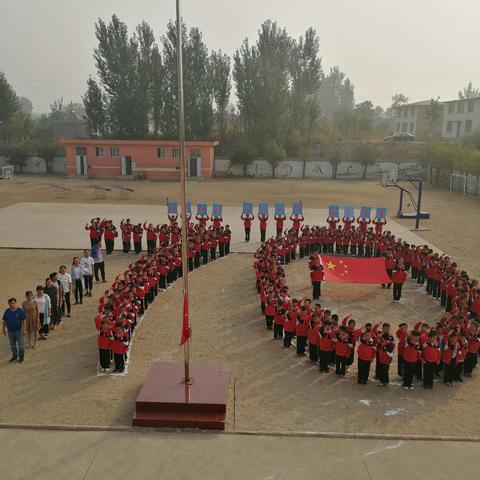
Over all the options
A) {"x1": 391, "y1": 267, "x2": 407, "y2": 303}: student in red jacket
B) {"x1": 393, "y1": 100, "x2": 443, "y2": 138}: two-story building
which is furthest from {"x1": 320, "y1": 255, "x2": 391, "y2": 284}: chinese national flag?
{"x1": 393, "y1": 100, "x2": 443, "y2": 138}: two-story building

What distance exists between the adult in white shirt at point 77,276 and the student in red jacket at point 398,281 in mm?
7610

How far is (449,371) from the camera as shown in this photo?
8.99 m

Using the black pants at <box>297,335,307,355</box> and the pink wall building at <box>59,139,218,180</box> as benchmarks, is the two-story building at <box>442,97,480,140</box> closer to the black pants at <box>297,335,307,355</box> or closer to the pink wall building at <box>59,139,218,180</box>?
the pink wall building at <box>59,139,218,180</box>

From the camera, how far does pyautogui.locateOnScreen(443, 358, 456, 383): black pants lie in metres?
8.98

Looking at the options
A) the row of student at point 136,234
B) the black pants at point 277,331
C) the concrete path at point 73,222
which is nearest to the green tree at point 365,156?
the concrete path at point 73,222

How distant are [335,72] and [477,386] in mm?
145248

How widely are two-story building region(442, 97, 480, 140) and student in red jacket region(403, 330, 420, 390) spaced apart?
53.9 meters

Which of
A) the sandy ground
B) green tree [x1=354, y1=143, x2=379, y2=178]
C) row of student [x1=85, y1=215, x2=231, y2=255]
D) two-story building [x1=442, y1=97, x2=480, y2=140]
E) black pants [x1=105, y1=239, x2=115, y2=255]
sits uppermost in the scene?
two-story building [x1=442, y1=97, x2=480, y2=140]

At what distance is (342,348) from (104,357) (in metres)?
4.12

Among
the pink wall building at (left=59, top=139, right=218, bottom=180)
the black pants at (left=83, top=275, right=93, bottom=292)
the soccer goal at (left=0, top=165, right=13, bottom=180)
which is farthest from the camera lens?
the pink wall building at (left=59, top=139, right=218, bottom=180)

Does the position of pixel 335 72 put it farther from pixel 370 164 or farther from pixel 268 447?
pixel 268 447

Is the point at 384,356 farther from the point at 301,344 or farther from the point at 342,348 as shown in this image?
the point at 301,344

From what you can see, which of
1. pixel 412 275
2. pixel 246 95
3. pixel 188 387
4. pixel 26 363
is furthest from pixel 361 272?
pixel 246 95

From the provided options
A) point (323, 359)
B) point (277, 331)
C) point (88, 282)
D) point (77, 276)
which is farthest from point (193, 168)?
point (323, 359)
